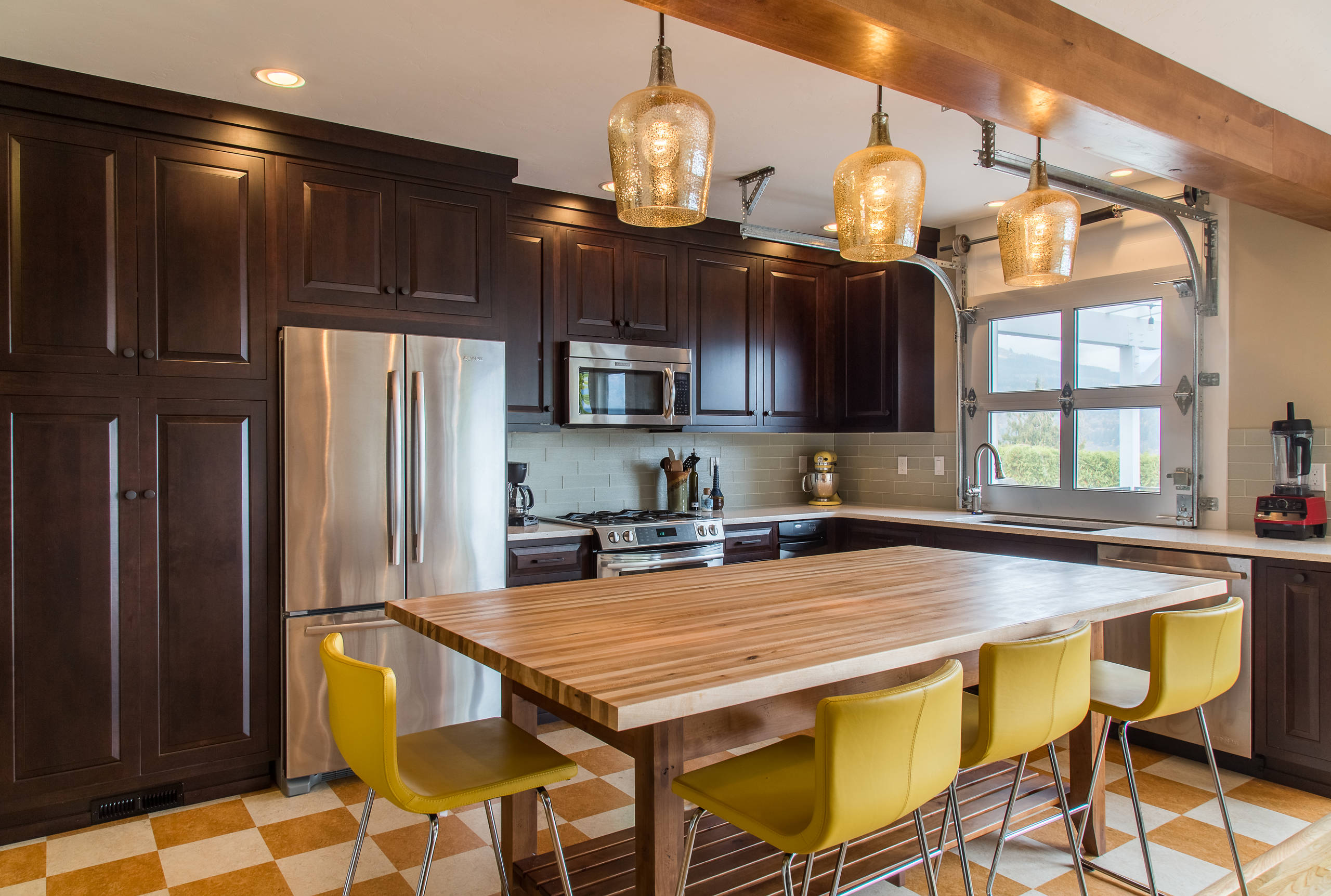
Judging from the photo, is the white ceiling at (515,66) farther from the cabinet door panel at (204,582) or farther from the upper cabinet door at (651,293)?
the cabinet door panel at (204,582)

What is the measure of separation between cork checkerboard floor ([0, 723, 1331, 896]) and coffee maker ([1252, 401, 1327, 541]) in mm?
990

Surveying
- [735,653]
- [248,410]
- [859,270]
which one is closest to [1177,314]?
[859,270]

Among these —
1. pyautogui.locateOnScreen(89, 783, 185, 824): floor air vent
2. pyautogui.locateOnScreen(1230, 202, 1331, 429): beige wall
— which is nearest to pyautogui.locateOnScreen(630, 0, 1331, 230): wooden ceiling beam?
pyautogui.locateOnScreen(1230, 202, 1331, 429): beige wall

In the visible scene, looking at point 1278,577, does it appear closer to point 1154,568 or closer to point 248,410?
point 1154,568

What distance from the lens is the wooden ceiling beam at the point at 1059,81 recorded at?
1.83 metres

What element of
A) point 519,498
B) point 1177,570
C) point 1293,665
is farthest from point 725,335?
point 1293,665

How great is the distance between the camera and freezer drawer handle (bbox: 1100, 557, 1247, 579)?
3211 millimetres

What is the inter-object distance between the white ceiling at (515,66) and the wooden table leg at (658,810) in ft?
6.37

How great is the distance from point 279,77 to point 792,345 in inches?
122

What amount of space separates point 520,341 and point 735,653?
274 centimetres

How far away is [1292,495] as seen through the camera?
3.36m

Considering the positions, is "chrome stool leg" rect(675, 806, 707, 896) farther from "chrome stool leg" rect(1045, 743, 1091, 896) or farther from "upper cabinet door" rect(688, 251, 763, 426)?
"upper cabinet door" rect(688, 251, 763, 426)

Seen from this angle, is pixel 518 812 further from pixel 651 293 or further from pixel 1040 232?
pixel 651 293

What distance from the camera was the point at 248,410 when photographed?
3107mm
